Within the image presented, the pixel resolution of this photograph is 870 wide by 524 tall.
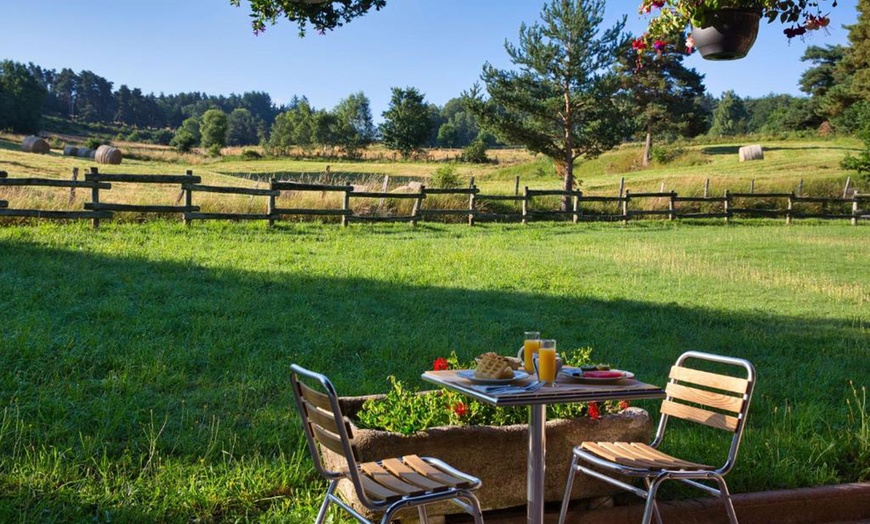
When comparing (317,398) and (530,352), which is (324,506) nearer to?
(317,398)

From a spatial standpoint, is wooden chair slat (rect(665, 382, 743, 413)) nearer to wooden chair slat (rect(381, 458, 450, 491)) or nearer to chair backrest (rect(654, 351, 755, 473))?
chair backrest (rect(654, 351, 755, 473))

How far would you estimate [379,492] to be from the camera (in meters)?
2.54

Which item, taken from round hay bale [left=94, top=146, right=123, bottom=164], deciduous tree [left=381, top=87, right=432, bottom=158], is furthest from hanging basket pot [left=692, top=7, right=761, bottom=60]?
deciduous tree [left=381, top=87, right=432, bottom=158]

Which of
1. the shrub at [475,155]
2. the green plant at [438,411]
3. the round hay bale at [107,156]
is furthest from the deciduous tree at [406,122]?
the green plant at [438,411]

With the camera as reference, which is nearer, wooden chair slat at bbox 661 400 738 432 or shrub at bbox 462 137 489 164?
wooden chair slat at bbox 661 400 738 432

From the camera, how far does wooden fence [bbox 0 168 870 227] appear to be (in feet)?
43.3

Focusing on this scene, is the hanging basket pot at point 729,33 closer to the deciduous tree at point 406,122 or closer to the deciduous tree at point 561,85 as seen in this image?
the deciduous tree at point 561,85

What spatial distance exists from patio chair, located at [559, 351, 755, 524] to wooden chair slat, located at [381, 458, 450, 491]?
736 millimetres

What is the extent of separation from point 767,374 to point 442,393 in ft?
10.9

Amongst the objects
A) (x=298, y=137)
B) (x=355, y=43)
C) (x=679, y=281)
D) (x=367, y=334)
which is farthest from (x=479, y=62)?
(x=298, y=137)

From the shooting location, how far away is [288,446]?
3.98 m

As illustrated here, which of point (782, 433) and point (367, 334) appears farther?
point (367, 334)

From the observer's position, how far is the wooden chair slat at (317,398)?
2477 mm

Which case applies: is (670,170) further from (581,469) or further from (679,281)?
(581,469)
